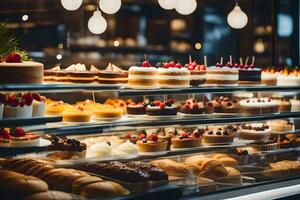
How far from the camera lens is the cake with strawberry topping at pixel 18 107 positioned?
4570 millimetres

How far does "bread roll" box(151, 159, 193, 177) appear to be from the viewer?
5.64 meters

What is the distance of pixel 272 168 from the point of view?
6.52m

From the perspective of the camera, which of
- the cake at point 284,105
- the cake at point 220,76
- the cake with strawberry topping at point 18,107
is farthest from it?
the cake at point 284,105

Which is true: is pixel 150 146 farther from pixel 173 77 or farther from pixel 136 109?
pixel 173 77

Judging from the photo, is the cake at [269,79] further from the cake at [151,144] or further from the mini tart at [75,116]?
the mini tart at [75,116]

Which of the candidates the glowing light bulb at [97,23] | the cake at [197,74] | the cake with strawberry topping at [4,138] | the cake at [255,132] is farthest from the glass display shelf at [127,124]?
the glowing light bulb at [97,23]

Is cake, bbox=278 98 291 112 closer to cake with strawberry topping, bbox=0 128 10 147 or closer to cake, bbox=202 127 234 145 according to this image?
cake, bbox=202 127 234 145

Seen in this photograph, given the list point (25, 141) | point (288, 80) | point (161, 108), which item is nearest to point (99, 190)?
point (25, 141)

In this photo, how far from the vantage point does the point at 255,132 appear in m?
7.17

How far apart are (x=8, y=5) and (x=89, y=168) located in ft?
14.5

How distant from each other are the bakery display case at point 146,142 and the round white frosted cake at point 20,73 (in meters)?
0.10

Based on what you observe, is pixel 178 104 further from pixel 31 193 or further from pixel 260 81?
pixel 31 193

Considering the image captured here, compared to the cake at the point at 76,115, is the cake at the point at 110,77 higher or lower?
higher

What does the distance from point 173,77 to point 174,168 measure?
39.9 inches
